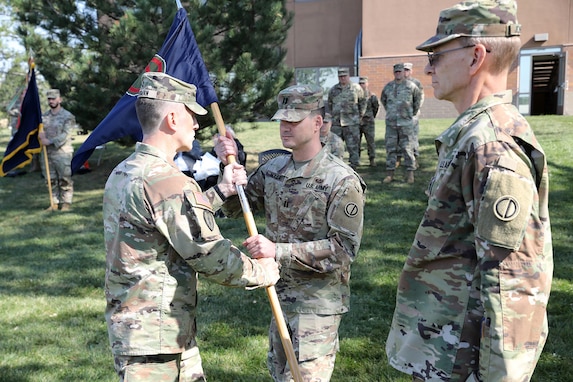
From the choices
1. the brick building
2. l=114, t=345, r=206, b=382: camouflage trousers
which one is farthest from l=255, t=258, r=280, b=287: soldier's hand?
the brick building

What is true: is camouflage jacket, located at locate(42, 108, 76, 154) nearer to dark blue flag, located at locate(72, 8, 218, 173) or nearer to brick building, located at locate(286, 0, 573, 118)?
dark blue flag, located at locate(72, 8, 218, 173)

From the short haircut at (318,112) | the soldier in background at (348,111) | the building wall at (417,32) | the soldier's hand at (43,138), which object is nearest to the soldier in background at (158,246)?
the short haircut at (318,112)

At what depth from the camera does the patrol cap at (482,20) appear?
1785 millimetres

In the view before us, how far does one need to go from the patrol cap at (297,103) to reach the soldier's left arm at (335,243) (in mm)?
454

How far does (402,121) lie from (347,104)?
5.28 ft

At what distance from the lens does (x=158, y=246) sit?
→ 2.40 metres

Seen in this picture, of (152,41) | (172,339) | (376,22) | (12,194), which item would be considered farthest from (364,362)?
(376,22)

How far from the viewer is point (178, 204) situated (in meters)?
2.30

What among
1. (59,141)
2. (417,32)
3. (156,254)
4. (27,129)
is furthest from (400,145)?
(417,32)

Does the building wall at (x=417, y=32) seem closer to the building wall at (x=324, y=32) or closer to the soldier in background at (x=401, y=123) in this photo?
the building wall at (x=324, y=32)

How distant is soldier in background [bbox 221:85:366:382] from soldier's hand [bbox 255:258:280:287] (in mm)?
39

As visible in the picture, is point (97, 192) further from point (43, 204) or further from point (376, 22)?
point (376, 22)

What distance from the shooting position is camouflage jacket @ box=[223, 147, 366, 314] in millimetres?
2762

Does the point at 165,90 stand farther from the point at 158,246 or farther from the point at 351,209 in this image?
the point at 351,209
